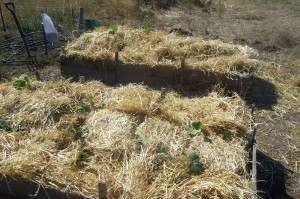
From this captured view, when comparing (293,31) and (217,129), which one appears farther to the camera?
(293,31)

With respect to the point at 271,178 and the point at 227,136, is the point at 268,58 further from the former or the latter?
the point at 227,136

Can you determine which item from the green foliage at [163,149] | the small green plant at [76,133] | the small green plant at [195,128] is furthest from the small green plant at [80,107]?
the small green plant at [195,128]

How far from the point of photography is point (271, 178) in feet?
15.3

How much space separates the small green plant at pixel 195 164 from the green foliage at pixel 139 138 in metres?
0.50

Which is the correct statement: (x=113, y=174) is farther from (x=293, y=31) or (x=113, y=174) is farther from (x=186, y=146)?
(x=293, y=31)

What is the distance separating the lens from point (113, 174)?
3.23 m

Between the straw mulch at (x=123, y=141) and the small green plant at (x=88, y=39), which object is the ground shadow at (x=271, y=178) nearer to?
the straw mulch at (x=123, y=141)

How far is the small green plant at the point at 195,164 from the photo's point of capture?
3249 millimetres

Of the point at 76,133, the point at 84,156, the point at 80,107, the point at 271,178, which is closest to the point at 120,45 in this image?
the point at 80,107

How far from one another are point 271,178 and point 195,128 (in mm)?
1502

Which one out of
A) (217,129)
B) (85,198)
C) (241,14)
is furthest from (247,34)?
(85,198)

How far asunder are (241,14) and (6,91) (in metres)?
10.4

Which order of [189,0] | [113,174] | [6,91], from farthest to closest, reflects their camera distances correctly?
1. [189,0]
2. [6,91]
3. [113,174]

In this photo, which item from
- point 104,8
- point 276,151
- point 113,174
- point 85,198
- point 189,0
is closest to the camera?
point 85,198
